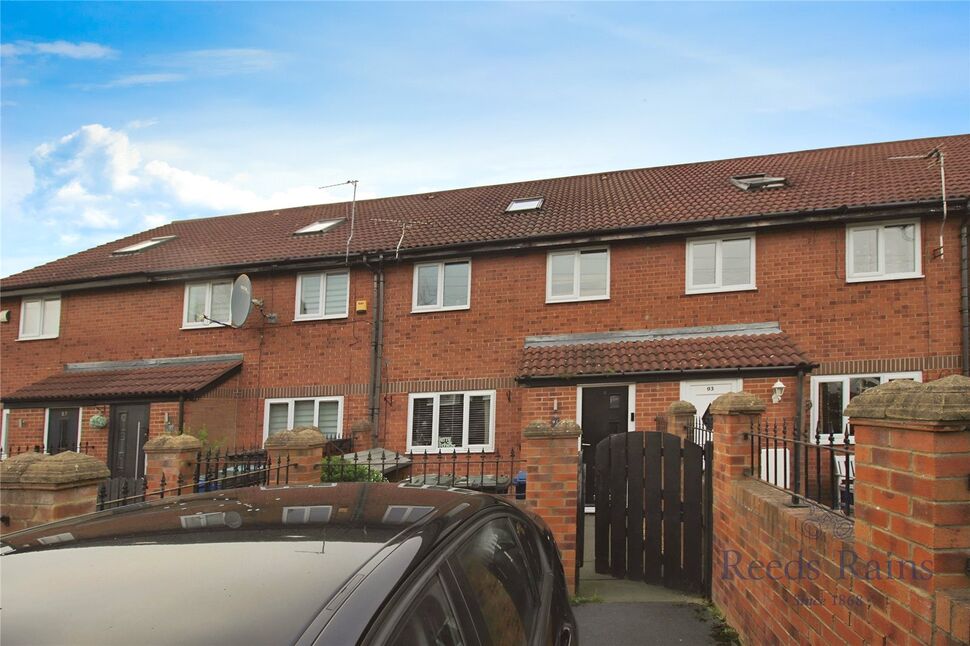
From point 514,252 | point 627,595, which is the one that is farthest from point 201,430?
point 627,595

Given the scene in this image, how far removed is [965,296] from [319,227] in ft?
47.3

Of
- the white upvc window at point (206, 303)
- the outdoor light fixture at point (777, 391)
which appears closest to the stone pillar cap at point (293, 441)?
the outdoor light fixture at point (777, 391)

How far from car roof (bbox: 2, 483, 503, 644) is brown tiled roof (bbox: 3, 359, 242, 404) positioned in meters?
12.4

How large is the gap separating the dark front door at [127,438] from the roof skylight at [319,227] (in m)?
5.87

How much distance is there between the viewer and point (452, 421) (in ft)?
43.8

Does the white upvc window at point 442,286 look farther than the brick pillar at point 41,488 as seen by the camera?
Yes

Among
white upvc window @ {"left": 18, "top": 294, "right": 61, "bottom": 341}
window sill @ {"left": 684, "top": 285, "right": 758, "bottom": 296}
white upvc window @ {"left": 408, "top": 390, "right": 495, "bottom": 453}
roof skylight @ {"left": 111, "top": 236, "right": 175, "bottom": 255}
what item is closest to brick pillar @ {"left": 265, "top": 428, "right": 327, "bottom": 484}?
white upvc window @ {"left": 408, "top": 390, "right": 495, "bottom": 453}

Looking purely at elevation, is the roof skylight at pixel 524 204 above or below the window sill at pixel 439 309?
above

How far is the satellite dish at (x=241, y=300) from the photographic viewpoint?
1457 centimetres

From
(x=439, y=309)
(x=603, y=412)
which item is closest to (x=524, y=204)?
(x=439, y=309)

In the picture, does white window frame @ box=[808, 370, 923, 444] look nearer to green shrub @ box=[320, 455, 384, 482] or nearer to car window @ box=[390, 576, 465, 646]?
green shrub @ box=[320, 455, 384, 482]

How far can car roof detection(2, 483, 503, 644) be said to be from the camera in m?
1.35

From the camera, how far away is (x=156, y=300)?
16.0 meters

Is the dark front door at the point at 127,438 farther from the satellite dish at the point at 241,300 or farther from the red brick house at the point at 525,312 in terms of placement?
the satellite dish at the point at 241,300
